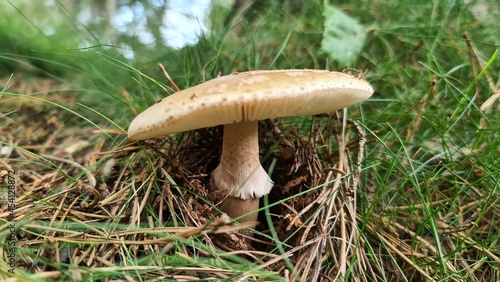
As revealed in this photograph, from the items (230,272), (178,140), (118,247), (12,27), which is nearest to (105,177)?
(178,140)

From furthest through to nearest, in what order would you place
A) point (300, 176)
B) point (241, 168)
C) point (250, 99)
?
point (300, 176) < point (241, 168) < point (250, 99)

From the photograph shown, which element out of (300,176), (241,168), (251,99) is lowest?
(300,176)

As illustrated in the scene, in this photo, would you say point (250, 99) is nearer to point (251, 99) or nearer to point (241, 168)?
point (251, 99)

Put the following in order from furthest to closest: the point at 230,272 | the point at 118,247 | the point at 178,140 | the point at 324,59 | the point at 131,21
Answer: the point at 131,21 < the point at 324,59 < the point at 178,140 < the point at 118,247 < the point at 230,272

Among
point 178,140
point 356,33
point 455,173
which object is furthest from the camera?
point 356,33

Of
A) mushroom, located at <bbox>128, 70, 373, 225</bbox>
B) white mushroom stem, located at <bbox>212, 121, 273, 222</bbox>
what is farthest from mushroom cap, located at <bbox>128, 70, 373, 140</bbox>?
white mushroom stem, located at <bbox>212, 121, 273, 222</bbox>

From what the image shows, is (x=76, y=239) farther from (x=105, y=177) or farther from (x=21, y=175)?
(x=21, y=175)

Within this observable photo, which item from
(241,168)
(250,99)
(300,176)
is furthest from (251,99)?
(300,176)
